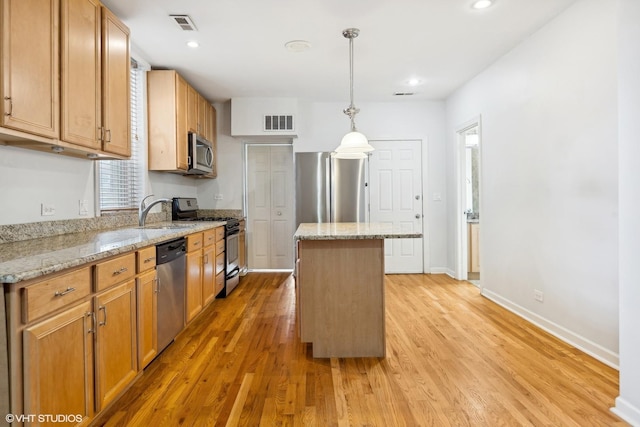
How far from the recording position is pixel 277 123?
5.07 m

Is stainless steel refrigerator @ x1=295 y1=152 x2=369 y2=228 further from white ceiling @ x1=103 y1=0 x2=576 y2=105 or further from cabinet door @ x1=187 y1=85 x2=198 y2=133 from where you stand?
cabinet door @ x1=187 y1=85 x2=198 y2=133

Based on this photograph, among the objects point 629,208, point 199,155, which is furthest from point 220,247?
point 629,208

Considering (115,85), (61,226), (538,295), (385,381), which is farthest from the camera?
(538,295)

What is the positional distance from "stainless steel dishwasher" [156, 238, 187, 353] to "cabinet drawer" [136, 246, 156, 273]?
69 mm

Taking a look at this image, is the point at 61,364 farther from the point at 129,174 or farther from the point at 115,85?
the point at 129,174

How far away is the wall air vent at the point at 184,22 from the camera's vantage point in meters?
2.83

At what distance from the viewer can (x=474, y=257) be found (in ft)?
17.4

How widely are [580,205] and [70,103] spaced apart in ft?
11.5

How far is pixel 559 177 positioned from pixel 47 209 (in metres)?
3.79

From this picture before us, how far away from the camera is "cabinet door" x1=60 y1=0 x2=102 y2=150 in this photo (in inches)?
81.6

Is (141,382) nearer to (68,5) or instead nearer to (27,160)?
(27,160)

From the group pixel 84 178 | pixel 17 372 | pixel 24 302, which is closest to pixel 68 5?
pixel 84 178

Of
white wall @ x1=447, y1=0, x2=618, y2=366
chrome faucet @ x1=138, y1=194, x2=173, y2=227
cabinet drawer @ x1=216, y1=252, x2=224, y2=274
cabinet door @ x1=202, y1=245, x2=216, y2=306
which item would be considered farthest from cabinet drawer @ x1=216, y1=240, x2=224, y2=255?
white wall @ x1=447, y1=0, x2=618, y2=366

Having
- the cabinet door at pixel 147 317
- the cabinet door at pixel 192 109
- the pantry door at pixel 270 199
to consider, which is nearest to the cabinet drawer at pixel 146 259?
the cabinet door at pixel 147 317
